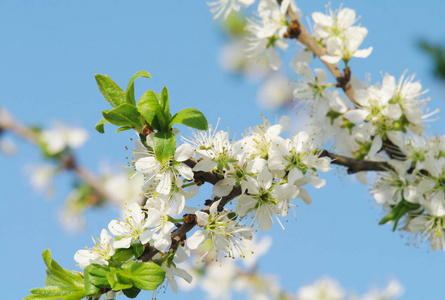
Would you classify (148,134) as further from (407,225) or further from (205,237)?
(407,225)

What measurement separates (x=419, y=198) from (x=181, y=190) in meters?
1.11

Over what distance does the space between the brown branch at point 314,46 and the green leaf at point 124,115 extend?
1.16m

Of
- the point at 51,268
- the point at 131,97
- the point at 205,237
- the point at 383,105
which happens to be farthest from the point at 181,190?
the point at 383,105

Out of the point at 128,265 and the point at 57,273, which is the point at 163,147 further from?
the point at 57,273

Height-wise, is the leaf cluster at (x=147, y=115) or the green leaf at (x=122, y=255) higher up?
the leaf cluster at (x=147, y=115)

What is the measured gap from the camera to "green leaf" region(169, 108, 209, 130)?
5.08 feet

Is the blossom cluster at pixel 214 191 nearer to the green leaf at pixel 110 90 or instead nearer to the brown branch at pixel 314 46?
the green leaf at pixel 110 90

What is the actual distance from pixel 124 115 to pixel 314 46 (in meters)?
1.25

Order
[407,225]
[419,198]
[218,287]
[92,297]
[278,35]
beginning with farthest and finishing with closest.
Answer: [218,287], [278,35], [407,225], [419,198], [92,297]

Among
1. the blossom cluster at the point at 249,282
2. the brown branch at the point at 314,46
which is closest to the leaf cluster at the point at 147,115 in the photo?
the brown branch at the point at 314,46

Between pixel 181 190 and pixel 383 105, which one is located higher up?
pixel 383 105

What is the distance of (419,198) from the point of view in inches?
84.0

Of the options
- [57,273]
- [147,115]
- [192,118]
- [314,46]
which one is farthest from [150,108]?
[314,46]

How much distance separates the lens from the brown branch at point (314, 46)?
2334 millimetres
